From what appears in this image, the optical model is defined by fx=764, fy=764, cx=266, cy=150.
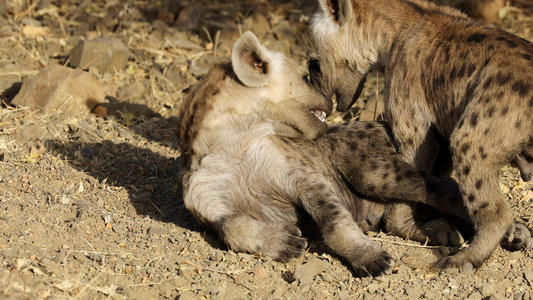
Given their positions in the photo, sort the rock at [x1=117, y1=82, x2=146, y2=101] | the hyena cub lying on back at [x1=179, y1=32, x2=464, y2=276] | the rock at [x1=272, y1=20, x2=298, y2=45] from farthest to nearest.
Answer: the rock at [x1=272, y1=20, x2=298, y2=45], the rock at [x1=117, y1=82, x2=146, y2=101], the hyena cub lying on back at [x1=179, y1=32, x2=464, y2=276]

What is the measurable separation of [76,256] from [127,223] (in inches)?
30.8

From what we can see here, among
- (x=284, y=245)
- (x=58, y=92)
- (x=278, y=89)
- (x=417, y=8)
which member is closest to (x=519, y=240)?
(x=284, y=245)

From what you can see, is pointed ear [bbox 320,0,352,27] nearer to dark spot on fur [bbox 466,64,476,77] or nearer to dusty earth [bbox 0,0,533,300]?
dark spot on fur [bbox 466,64,476,77]

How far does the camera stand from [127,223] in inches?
222

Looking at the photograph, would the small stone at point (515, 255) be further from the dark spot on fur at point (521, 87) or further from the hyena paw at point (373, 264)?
the dark spot on fur at point (521, 87)

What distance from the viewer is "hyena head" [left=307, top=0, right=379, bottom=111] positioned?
6281 mm

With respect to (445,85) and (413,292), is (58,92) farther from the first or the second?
(413,292)

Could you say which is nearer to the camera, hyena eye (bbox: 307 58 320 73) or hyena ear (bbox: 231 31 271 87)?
hyena ear (bbox: 231 31 271 87)

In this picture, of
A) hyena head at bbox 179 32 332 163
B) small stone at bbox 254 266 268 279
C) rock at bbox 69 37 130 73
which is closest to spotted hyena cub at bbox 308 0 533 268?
hyena head at bbox 179 32 332 163

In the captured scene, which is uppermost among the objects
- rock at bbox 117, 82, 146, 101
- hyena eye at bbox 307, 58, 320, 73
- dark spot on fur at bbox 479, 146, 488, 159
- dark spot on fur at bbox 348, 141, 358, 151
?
dark spot on fur at bbox 479, 146, 488, 159

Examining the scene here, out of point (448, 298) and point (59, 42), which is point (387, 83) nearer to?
point (448, 298)

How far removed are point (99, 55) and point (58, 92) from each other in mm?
1225

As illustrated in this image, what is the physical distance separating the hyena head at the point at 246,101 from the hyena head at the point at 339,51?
0.71 metres

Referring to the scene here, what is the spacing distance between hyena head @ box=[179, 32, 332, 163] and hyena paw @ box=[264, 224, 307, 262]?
858mm
